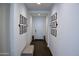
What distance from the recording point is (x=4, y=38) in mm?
2689

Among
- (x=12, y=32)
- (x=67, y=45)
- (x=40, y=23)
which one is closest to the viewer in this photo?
(x=67, y=45)

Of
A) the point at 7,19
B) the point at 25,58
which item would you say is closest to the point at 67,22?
the point at 25,58

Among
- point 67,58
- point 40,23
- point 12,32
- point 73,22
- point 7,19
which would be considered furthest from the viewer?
point 40,23

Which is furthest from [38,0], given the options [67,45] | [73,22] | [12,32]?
[12,32]

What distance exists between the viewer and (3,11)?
2.71 meters

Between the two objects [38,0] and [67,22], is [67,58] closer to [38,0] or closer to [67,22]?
[38,0]

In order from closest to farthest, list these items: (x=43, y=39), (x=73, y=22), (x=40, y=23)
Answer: (x=73, y=22)
(x=40, y=23)
(x=43, y=39)

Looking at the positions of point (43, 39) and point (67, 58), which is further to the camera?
point (43, 39)

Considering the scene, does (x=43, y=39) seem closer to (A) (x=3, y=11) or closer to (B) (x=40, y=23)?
(B) (x=40, y=23)

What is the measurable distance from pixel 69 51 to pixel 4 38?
62.9 inches

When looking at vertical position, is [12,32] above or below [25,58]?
above

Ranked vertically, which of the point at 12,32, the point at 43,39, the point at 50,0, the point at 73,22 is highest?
the point at 50,0

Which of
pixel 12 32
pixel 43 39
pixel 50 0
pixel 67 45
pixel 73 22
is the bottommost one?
pixel 43 39

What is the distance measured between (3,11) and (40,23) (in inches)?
110
